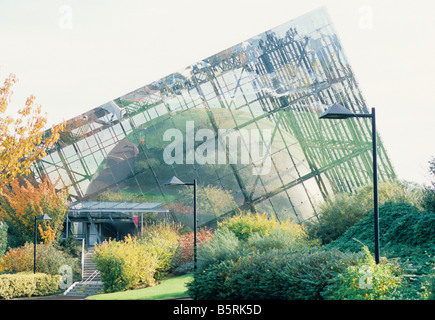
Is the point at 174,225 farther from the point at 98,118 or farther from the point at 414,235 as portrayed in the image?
the point at 414,235

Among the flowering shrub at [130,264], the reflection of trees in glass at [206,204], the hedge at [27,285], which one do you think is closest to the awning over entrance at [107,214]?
the reflection of trees in glass at [206,204]

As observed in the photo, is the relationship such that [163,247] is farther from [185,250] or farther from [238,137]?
[238,137]

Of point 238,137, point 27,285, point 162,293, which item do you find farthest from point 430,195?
point 27,285

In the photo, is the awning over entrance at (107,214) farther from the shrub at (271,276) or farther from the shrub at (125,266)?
the shrub at (271,276)

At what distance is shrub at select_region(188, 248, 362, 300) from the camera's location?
1070 centimetres

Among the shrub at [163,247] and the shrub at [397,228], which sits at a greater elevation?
the shrub at [163,247]

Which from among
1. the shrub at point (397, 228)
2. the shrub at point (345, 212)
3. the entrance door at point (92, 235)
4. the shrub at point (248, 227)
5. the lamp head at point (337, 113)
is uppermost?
the lamp head at point (337, 113)

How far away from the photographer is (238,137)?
2508 cm

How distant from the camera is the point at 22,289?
70.7 ft

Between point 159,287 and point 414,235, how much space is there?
890 centimetres

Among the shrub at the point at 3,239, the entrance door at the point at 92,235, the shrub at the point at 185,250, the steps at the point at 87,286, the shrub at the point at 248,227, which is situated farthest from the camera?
the entrance door at the point at 92,235

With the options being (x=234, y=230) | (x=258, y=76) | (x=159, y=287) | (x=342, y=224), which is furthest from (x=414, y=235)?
(x=258, y=76)

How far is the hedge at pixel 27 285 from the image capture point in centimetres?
2107

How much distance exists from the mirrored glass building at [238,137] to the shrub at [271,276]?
11229mm
